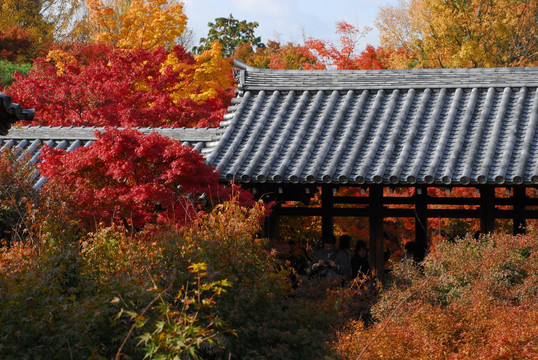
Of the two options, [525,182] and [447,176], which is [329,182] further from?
[525,182]

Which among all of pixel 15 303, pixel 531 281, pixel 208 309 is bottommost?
pixel 531 281

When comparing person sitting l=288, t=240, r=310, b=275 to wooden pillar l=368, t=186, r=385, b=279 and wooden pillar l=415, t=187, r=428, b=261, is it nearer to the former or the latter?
wooden pillar l=368, t=186, r=385, b=279

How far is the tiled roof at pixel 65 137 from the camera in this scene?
565 inches

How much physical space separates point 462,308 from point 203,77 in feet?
57.6

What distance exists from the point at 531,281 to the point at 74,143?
30.3 ft

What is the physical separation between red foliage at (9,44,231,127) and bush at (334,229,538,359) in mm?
8805

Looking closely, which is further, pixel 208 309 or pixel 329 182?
pixel 329 182

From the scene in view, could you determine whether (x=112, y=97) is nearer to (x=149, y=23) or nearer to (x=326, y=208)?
(x=326, y=208)

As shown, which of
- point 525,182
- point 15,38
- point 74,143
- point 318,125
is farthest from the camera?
point 15,38

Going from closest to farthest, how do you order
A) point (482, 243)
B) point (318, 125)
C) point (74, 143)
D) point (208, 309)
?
1. point (208, 309)
2. point (482, 243)
3. point (318, 125)
4. point (74, 143)

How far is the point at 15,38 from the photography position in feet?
115

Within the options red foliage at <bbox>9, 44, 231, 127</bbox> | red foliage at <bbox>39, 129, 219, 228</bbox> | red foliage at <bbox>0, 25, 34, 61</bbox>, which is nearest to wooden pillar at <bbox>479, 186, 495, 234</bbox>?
red foliage at <bbox>39, 129, 219, 228</bbox>

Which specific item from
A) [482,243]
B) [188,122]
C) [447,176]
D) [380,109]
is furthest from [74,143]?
[482,243]

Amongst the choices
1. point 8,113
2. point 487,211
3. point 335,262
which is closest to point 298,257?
point 335,262
